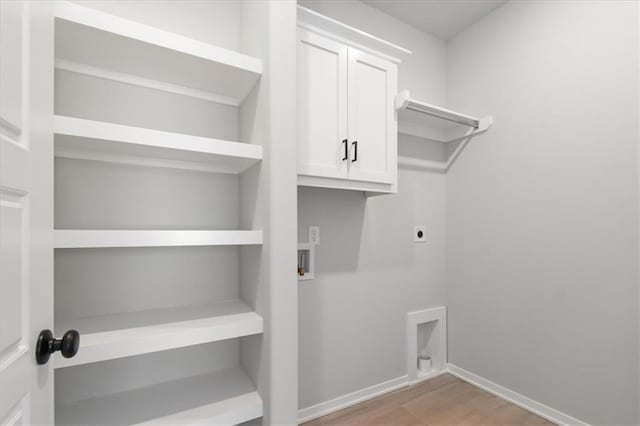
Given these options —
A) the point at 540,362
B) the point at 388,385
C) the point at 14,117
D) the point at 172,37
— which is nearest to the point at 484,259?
the point at 540,362

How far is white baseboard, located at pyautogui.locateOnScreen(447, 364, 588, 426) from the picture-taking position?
1.75m

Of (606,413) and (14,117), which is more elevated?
(14,117)

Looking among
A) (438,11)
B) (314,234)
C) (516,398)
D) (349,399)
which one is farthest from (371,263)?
(438,11)

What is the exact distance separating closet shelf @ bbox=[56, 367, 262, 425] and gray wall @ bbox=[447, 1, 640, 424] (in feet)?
5.62

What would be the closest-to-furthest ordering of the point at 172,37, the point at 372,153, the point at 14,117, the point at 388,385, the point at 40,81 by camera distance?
the point at 14,117, the point at 40,81, the point at 172,37, the point at 372,153, the point at 388,385

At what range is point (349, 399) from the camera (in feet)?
6.37

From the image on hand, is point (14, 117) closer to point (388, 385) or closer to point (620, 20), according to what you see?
point (388, 385)

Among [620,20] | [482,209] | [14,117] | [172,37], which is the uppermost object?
[620,20]

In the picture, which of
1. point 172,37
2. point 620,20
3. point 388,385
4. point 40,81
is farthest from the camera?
point 388,385

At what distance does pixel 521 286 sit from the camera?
1.96 metres

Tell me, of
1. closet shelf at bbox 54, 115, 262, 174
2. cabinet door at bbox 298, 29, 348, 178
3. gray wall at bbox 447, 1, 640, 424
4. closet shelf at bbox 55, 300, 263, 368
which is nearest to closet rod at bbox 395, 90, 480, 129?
gray wall at bbox 447, 1, 640, 424

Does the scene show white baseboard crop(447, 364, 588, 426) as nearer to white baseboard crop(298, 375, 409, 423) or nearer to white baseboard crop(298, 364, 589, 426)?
white baseboard crop(298, 364, 589, 426)

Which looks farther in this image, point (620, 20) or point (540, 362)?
point (540, 362)

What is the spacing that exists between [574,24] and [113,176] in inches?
101
